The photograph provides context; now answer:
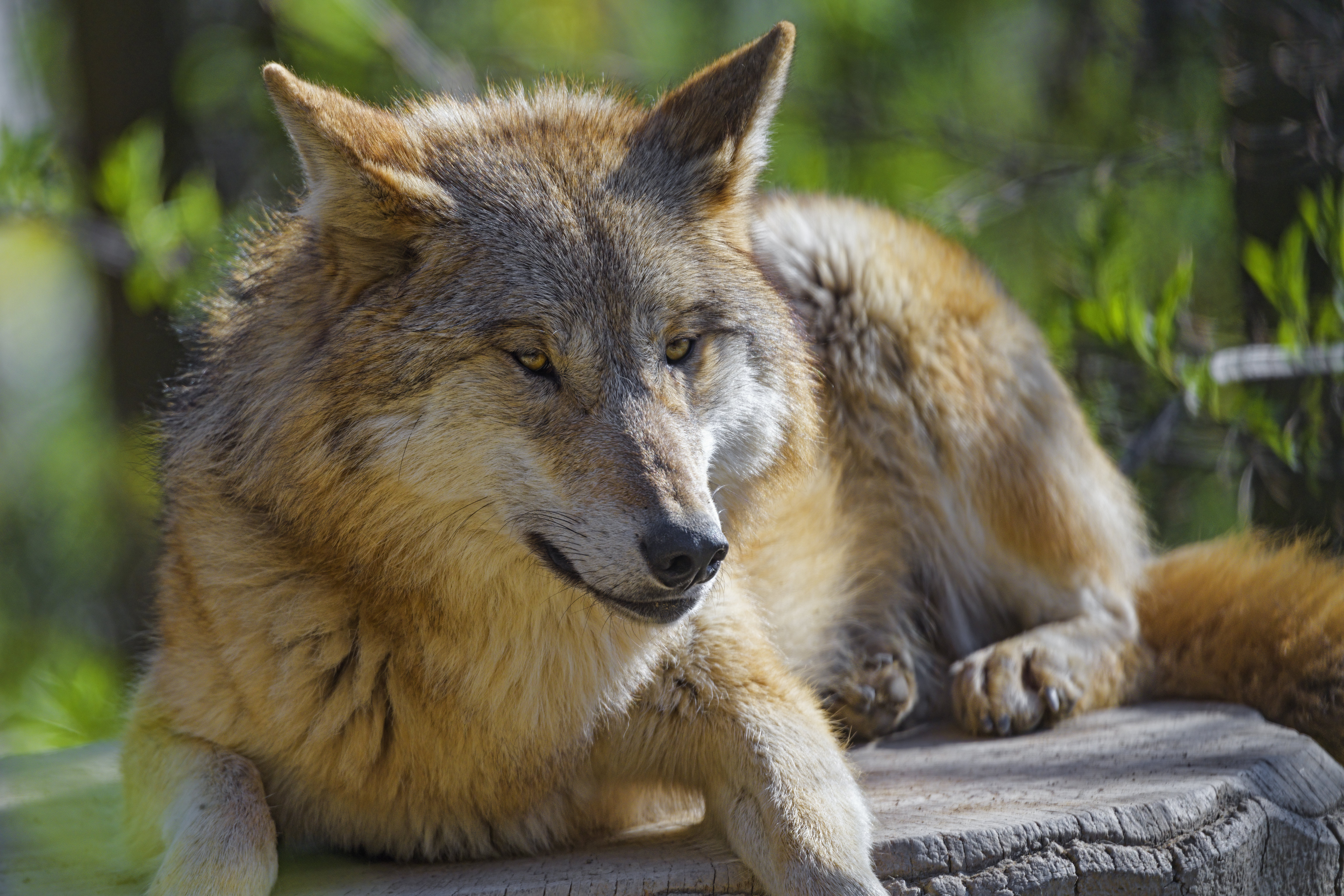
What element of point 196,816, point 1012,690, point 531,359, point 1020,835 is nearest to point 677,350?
point 531,359

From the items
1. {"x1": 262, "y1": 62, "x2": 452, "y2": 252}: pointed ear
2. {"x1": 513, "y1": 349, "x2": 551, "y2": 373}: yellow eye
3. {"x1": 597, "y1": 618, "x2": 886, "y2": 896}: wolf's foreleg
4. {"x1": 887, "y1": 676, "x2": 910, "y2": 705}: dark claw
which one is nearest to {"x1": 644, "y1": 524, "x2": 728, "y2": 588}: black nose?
{"x1": 513, "y1": 349, "x2": 551, "y2": 373}: yellow eye

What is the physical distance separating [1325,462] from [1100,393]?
111 centimetres

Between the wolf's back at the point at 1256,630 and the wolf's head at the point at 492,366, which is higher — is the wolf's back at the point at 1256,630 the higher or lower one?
the lower one

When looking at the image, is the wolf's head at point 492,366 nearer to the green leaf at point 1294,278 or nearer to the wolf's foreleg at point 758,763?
the wolf's foreleg at point 758,763

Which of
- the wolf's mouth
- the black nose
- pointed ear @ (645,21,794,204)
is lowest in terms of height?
the wolf's mouth

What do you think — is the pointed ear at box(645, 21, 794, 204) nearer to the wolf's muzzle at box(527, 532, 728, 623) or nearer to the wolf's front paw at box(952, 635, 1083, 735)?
the wolf's muzzle at box(527, 532, 728, 623)

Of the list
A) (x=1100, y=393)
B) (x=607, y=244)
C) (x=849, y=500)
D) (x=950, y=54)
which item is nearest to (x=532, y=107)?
(x=607, y=244)

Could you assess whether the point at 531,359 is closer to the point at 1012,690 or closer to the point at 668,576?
the point at 668,576

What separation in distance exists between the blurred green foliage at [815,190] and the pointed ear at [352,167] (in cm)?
128

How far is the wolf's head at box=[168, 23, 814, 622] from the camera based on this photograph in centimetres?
246

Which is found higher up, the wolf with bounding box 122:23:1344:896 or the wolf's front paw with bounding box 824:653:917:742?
the wolf with bounding box 122:23:1344:896

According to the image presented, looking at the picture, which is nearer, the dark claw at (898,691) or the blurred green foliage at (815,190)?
the dark claw at (898,691)

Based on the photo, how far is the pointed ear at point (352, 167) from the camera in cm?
248

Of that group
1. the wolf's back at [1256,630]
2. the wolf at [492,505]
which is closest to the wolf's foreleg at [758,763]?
the wolf at [492,505]
